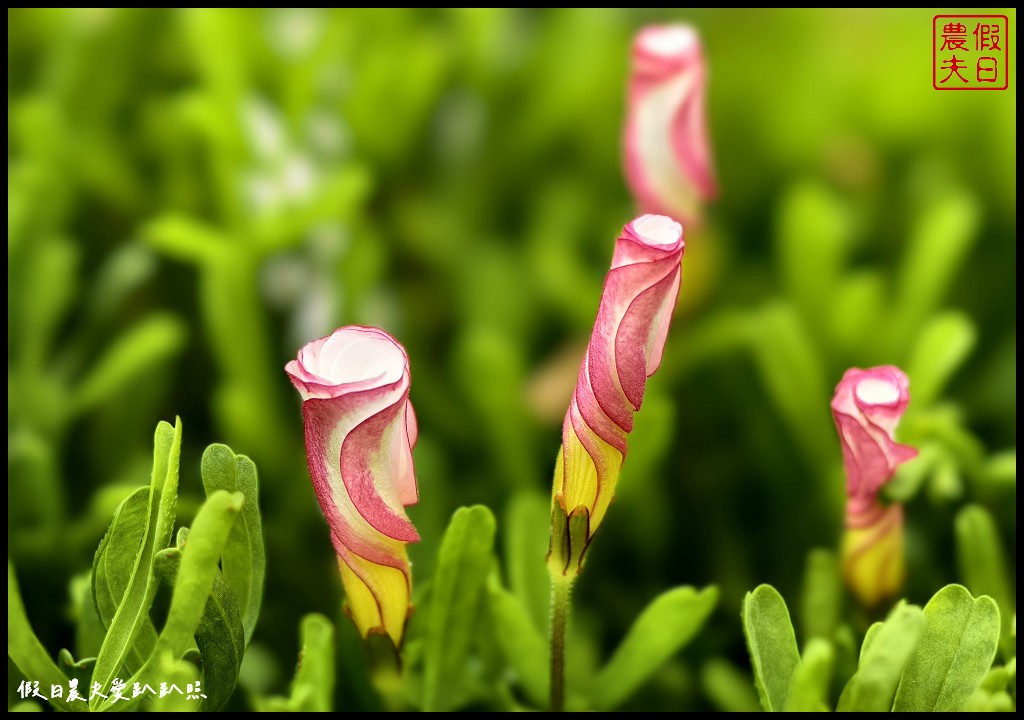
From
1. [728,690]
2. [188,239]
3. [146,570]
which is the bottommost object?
[728,690]

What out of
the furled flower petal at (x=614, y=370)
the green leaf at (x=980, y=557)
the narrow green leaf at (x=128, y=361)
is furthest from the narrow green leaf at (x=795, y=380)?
the narrow green leaf at (x=128, y=361)

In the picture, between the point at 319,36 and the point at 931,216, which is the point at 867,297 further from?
the point at 319,36

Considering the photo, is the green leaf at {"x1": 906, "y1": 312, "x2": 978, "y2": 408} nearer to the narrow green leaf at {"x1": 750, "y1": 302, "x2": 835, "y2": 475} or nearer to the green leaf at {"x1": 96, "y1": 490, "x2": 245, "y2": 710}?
the narrow green leaf at {"x1": 750, "y1": 302, "x2": 835, "y2": 475}

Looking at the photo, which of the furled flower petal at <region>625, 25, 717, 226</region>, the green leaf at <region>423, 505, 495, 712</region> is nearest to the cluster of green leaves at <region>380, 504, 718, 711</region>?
the green leaf at <region>423, 505, 495, 712</region>

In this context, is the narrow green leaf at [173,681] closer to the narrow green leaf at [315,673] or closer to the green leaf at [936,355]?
the narrow green leaf at [315,673]

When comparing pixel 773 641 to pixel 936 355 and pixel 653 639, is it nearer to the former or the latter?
pixel 653 639

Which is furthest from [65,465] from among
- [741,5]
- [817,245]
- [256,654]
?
[741,5]

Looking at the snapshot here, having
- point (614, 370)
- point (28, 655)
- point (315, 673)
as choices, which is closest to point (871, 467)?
point (614, 370)
